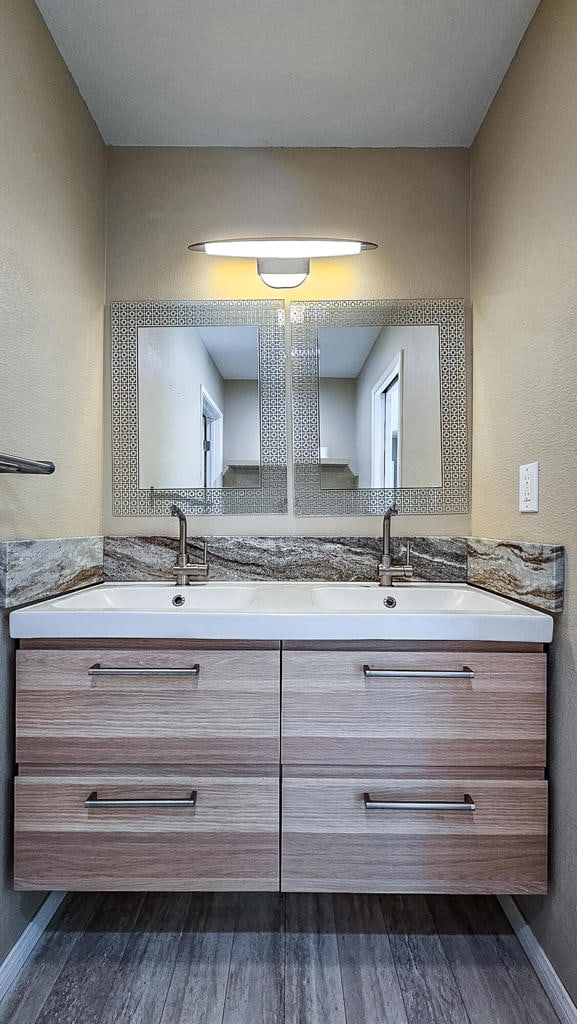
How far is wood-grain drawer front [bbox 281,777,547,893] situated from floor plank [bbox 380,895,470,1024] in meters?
0.20

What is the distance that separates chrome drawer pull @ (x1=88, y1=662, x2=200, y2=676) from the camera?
1.37m

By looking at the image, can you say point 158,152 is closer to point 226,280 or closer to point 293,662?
point 226,280

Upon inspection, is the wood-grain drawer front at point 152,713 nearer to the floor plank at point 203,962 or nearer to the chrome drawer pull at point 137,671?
the chrome drawer pull at point 137,671

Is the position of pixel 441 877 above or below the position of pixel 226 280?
below

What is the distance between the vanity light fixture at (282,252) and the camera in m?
1.90

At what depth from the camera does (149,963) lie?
4.62 feet

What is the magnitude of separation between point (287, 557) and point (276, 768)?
29.4 inches

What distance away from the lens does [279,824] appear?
1.37m

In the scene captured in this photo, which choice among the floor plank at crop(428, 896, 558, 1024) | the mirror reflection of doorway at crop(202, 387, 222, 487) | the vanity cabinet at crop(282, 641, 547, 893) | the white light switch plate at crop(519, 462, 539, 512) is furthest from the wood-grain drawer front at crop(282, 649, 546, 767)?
the mirror reflection of doorway at crop(202, 387, 222, 487)

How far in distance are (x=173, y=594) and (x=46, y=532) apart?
0.44m

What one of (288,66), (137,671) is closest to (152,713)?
(137,671)

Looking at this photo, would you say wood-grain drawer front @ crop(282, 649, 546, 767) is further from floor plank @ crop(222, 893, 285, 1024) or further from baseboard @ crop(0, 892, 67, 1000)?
baseboard @ crop(0, 892, 67, 1000)

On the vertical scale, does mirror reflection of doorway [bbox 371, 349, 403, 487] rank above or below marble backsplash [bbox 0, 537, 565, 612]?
above

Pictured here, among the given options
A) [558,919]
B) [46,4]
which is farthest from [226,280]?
[558,919]
